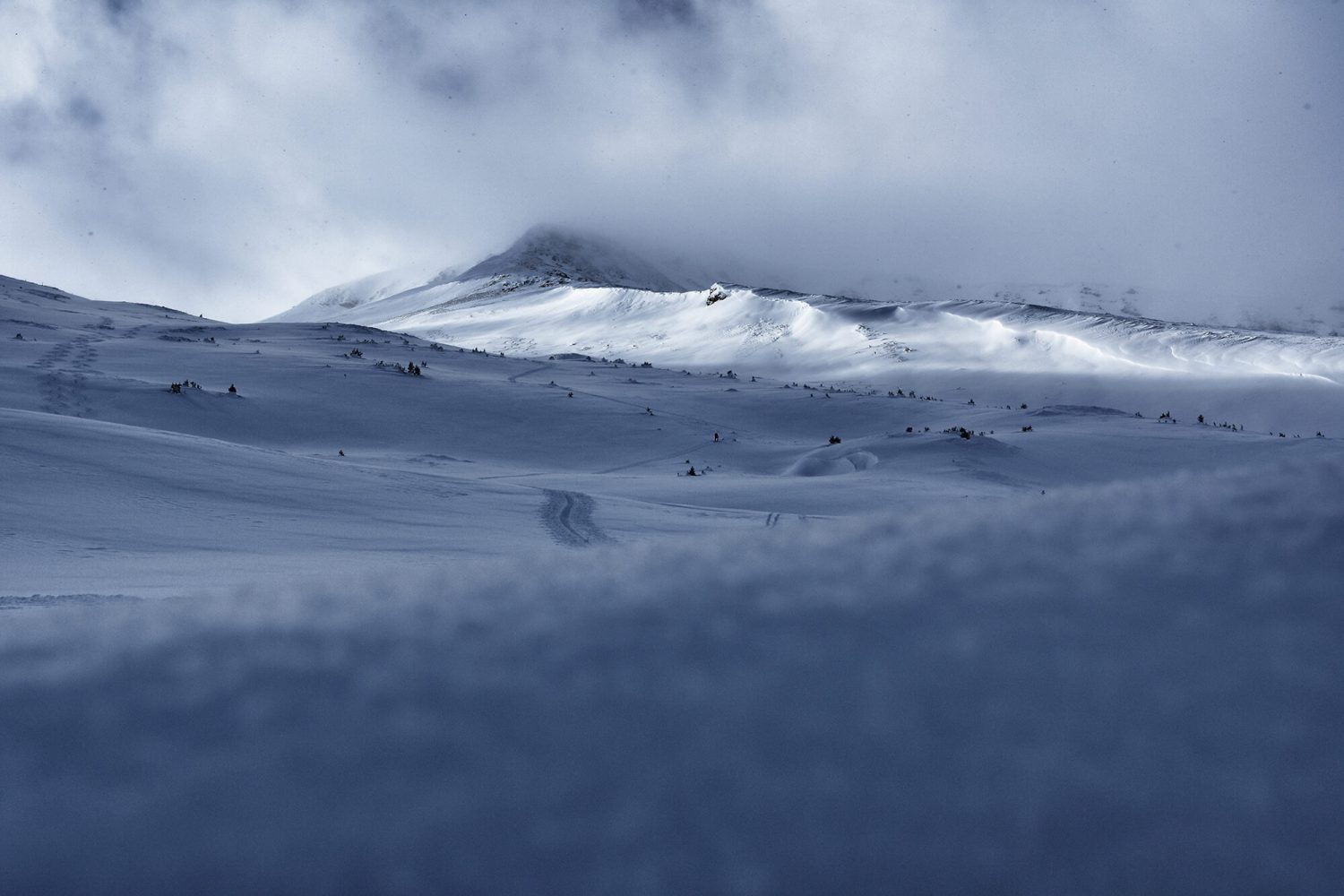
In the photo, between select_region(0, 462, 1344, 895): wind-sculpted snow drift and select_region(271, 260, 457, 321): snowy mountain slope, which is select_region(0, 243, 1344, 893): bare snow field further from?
select_region(271, 260, 457, 321): snowy mountain slope

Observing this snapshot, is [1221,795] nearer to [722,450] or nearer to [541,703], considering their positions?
[541,703]

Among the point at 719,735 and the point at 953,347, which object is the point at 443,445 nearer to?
the point at 719,735

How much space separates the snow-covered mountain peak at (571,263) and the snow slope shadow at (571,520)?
3290 centimetres

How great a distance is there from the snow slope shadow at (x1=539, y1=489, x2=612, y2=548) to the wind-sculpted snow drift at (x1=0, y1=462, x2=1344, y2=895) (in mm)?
2855

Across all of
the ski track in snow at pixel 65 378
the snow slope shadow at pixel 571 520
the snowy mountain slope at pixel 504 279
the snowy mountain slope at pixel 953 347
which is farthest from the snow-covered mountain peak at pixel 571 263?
the snow slope shadow at pixel 571 520

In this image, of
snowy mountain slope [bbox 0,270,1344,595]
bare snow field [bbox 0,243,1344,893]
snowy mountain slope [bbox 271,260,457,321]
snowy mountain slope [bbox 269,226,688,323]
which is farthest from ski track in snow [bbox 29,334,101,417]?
snowy mountain slope [bbox 271,260,457,321]

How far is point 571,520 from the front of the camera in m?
4.04

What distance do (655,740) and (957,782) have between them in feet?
0.56

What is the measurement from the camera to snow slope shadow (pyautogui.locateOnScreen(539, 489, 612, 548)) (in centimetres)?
361

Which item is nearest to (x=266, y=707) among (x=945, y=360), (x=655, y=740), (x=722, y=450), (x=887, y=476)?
(x=655, y=740)

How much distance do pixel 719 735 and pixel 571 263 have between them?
165 ft

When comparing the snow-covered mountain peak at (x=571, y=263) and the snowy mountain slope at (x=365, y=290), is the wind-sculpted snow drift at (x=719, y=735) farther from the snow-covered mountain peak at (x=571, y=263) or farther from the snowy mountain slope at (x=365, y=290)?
the snowy mountain slope at (x=365, y=290)

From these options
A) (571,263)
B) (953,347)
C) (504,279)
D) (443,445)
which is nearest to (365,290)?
(571,263)

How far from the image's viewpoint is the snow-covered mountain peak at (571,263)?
43281 millimetres
